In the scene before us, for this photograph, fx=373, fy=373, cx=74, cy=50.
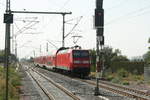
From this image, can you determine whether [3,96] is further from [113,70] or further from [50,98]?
[113,70]

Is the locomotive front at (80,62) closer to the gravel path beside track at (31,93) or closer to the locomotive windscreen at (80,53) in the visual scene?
the locomotive windscreen at (80,53)

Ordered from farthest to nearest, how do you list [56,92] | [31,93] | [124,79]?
[124,79]
[56,92]
[31,93]

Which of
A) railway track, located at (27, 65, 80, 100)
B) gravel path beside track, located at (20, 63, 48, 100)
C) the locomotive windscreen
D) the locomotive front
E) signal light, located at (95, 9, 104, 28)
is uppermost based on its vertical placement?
signal light, located at (95, 9, 104, 28)

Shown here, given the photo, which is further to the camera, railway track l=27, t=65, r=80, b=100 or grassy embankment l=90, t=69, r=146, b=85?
grassy embankment l=90, t=69, r=146, b=85

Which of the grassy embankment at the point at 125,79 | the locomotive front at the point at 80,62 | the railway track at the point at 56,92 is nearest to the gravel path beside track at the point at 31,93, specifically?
the railway track at the point at 56,92

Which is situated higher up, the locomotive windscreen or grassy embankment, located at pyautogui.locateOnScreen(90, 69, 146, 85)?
the locomotive windscreen

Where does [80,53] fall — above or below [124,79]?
above

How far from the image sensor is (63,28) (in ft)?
160

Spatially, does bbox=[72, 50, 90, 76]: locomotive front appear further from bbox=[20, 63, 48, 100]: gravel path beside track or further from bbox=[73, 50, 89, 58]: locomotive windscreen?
bbox=[20, 63, 48, 100]: gravel path beside track

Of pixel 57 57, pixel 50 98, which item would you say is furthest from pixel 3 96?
pixel 57 57

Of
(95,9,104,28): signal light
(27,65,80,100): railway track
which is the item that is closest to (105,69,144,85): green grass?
(27,65,80,100): railway track

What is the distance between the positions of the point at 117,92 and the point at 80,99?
457 cm

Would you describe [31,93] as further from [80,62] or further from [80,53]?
[80,53]

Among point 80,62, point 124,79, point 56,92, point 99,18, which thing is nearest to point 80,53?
point 80,62
